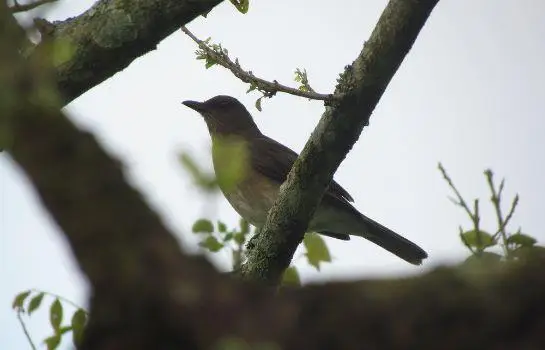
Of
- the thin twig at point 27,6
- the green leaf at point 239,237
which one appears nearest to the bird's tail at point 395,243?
the green leaf at point 239,237

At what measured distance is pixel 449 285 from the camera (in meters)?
1.93

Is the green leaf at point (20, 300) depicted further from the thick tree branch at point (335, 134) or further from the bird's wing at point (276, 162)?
the bird's wing at point (276, 162)

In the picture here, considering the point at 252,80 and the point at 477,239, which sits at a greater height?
the point at 252,80

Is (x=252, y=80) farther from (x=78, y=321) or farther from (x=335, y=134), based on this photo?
(x=78, y=321)

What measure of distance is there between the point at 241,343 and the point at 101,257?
340 millimetres

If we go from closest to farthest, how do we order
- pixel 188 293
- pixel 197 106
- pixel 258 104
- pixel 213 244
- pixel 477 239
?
pixel 188 293
pixel 477 239
pixel 258 104
pixel 213 244
pixel 197 106

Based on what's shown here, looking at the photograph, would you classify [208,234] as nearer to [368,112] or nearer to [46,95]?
[368,112]

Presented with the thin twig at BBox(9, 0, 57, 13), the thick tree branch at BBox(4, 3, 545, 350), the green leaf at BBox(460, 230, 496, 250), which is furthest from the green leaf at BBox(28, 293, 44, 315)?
the thick tree branch at BBox(4, 3, 545, 350)

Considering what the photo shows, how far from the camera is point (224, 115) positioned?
10086mm

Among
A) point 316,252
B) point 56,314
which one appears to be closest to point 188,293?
point 56,314

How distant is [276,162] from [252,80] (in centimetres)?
369

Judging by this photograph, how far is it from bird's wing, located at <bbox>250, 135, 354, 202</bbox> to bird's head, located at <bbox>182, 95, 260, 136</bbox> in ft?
2.38

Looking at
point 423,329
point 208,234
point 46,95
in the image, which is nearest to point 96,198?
point 46,95

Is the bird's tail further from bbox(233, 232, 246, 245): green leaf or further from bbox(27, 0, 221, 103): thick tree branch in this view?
bbox(27, 0, 221, 103): thick tree branch
